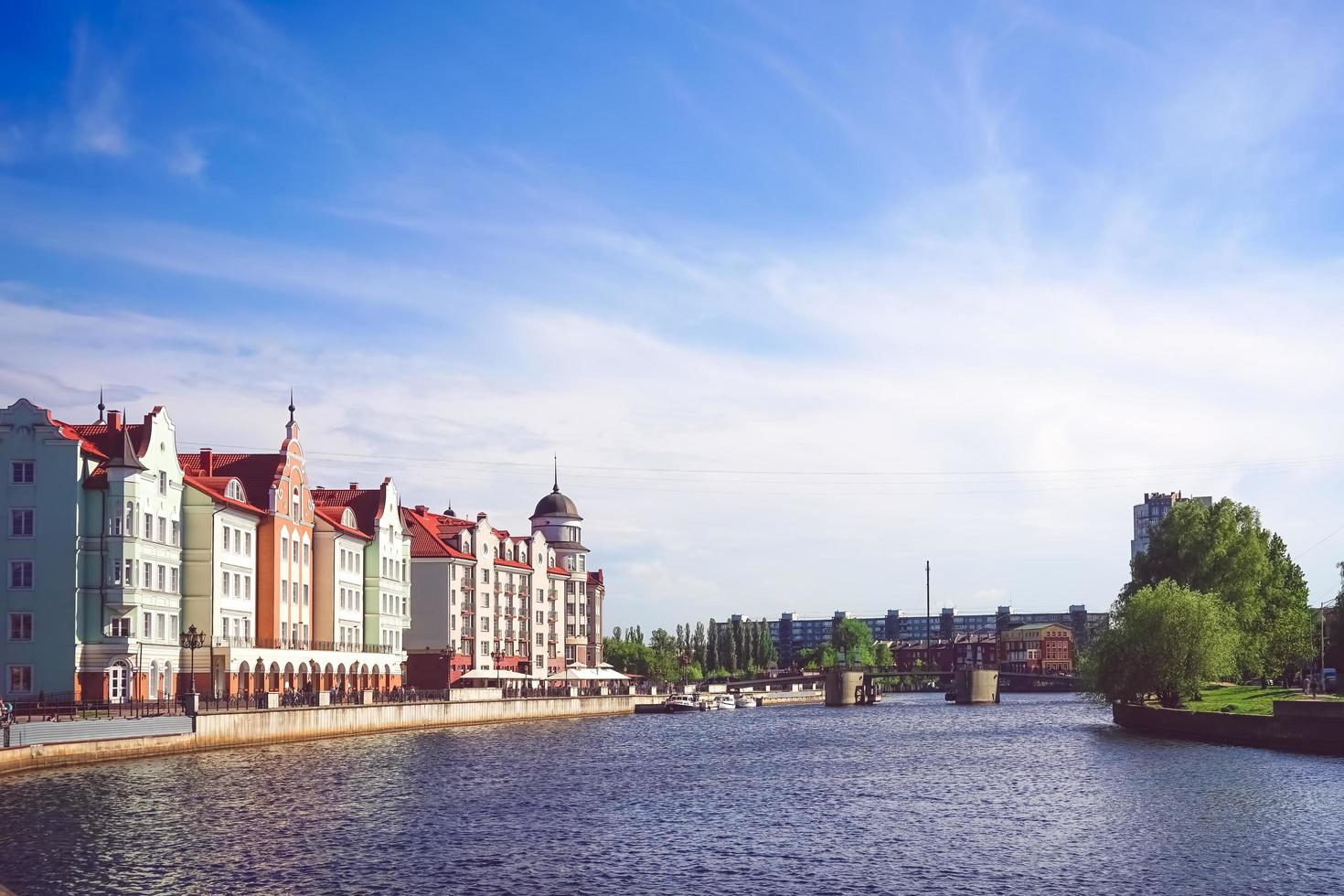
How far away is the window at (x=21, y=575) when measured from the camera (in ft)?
299

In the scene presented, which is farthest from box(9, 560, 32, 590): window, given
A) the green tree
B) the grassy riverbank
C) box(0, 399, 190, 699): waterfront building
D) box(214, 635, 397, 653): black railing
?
the green tree

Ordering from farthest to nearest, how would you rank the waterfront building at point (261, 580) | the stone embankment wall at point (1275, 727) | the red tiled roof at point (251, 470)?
1. the red tiled roof at point (251, 470)
2. the waterfront building at point (261, 580)
3. the stone embankment wall at point (1275, 727)

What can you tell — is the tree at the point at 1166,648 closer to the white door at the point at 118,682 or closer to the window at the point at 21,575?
the white door at the point at 118,682

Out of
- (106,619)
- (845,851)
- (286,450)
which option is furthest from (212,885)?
(286,450)

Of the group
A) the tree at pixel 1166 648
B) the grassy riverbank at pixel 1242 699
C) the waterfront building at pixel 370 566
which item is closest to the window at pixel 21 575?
the waterfront building at pixel 370 566

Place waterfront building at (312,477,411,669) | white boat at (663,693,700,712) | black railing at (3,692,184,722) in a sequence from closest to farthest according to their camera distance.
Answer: black railing at (3,692,184,722)
waterfront building at (312,477,411,669)
white boat at (663,693,700,712)

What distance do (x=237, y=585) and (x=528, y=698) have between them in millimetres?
40316

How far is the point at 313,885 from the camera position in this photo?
4169 centimetres

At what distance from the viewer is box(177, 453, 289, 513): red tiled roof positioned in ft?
374

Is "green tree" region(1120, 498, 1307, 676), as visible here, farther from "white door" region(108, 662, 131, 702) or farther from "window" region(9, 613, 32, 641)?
"window" region(9, 613, 32, 641)

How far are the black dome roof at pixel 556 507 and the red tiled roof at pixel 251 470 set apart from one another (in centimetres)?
7314

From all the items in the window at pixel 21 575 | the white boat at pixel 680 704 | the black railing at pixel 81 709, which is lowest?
the white boat at pixel 680 704

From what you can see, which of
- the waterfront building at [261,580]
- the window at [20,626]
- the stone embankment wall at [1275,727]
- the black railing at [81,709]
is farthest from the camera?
the waterfront building at [261,580]

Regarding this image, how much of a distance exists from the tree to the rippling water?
17798 mm
